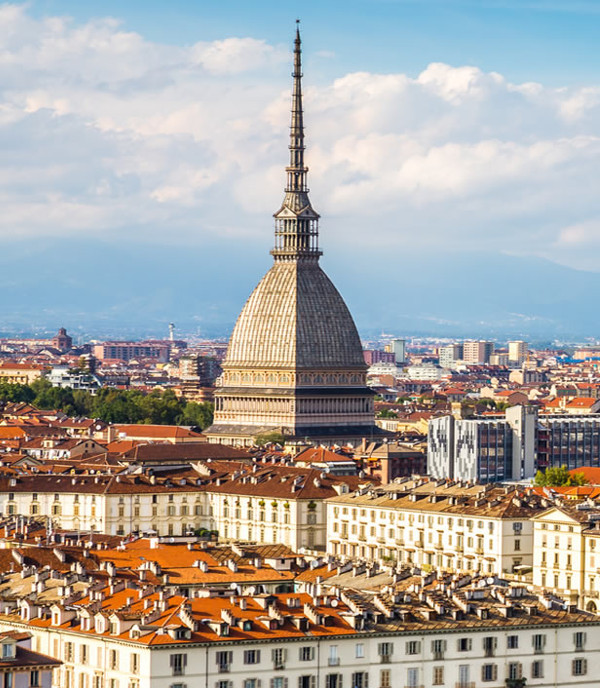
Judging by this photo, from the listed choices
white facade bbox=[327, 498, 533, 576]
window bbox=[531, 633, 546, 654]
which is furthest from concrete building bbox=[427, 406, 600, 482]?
window bbox=[531, 633, 546, 654]

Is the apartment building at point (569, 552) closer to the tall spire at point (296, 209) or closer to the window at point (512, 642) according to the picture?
the window at point (512, 642)

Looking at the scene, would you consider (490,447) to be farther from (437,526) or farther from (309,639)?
(309,639)

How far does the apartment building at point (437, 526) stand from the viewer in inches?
3447

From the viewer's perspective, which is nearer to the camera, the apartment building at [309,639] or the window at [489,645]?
the apartment building at [309,639]

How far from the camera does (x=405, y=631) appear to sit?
5966cm

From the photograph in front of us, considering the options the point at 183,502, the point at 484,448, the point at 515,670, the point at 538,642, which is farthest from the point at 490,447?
the point at 515,670

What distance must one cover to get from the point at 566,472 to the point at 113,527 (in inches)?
1248

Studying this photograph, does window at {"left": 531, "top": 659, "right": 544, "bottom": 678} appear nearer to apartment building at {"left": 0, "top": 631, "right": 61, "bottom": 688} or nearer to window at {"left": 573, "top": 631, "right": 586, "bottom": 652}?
window at {"left": 573, "top": 631, "right": 586, "bottom": 652}

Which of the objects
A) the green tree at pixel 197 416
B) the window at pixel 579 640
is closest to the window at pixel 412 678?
the window at pixel 579 640

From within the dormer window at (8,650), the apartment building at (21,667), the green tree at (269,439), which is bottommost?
the apartment building at (21,667)

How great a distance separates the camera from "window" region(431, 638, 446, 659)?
59.7m

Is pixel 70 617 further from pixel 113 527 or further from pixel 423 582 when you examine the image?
pixel 113 527

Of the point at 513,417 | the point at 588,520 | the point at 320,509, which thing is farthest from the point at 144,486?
the point at 513,417

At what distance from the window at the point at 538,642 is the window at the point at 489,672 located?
1.17 meters
